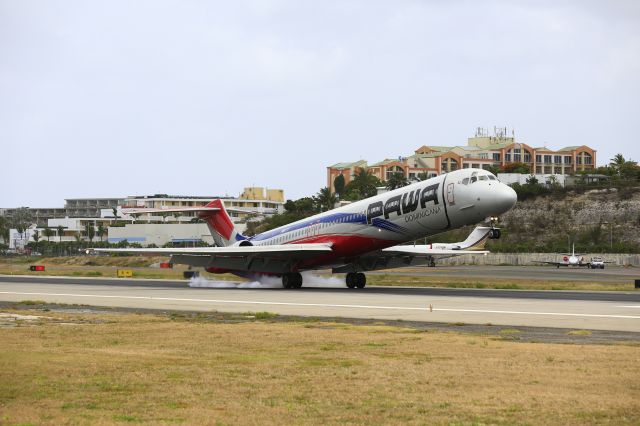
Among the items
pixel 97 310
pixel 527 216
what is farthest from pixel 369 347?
pixel 527 216

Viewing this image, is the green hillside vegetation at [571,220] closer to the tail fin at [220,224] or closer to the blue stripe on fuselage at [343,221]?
the tail fin at [220,224]

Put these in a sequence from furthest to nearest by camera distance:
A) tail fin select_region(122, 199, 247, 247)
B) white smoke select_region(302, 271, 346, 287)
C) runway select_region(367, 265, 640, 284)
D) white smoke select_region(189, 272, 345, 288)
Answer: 1. runway select_region(367, 265, 640, 284)
2. tail fin select_region(122, 199, 247, 247)
3. white smoke select_region(189, 272, 345, 288)
4. white smoke select_region(302, 271, 346, 287)

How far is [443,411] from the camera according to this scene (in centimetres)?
1223

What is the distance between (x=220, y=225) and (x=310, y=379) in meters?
45.3

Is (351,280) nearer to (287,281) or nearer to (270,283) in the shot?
(287,281)

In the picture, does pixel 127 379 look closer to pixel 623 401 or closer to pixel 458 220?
pixel 623 401

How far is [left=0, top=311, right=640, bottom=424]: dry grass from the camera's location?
474 inches

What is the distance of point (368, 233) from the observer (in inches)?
1832

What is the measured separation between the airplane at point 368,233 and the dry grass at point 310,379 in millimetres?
19574

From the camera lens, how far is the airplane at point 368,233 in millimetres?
42156

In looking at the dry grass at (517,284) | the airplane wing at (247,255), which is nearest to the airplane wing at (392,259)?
the dry grass at (517,284)

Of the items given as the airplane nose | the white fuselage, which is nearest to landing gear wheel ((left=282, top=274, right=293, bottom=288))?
the white fuselage

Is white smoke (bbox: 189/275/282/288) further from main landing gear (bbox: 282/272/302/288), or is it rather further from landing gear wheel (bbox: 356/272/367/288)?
landing gear wheel (bbox: 356/272/367/288)

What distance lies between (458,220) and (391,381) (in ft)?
94.0
